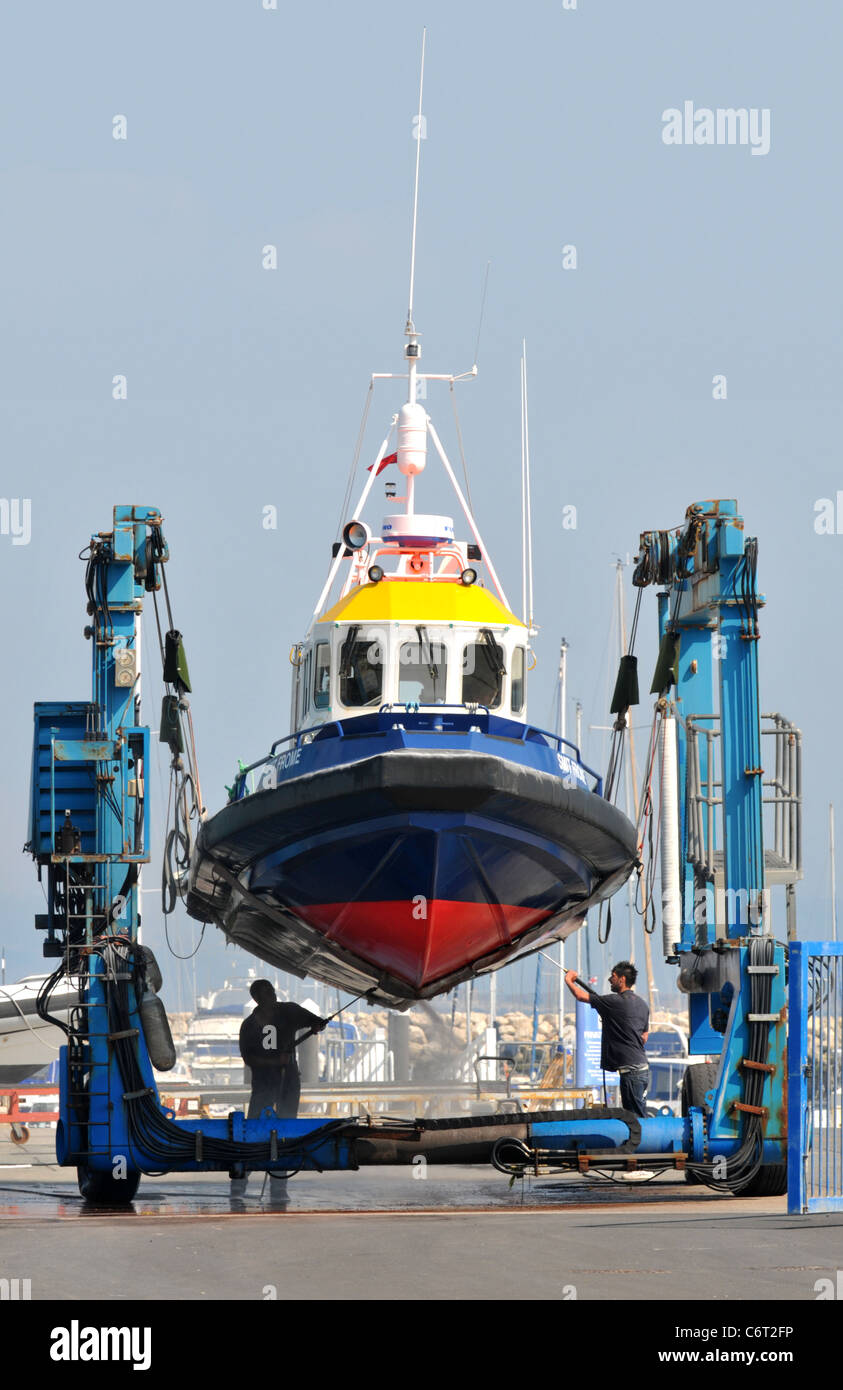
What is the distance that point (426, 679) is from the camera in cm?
1600

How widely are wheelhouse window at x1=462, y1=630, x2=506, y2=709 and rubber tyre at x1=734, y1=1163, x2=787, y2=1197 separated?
5008mm

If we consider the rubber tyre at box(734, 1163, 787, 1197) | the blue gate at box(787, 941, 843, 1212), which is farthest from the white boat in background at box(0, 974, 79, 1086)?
the blue gate at box(787, 941, 843, 1212)

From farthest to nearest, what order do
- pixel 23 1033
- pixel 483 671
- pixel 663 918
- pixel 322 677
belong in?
pixel 23 1033
pixel 322 677
pixel 483 671
pixel 663 918

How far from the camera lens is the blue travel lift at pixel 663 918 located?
12711 millimetres

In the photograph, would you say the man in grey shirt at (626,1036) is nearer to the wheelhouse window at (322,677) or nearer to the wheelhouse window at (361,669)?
the wheelhouse window at (361,669)

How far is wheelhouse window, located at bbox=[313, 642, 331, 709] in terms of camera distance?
639 inches

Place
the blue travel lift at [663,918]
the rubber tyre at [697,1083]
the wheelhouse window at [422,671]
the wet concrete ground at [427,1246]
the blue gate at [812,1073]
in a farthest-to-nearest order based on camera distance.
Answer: the wheelhouse window at [422,671] → the rubber tyre at [697,1083] → the blue travel lift at [663,918] → the blue gate at [812,1073] → the wet concrete ground at [427,1246]

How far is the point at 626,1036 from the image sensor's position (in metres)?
13.6

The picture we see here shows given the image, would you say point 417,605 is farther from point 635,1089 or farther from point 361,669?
point 635,1089

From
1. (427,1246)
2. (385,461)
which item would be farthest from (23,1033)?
(427,1246)

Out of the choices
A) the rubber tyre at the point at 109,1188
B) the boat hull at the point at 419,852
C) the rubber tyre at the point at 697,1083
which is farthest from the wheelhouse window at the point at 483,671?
the rubber tyre at the point at 109,1188

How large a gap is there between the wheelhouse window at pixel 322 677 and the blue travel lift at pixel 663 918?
55.8 inches

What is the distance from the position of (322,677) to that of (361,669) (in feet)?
1.49
